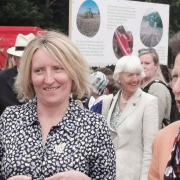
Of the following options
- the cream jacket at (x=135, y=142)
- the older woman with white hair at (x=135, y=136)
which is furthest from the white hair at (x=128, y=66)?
the cream jacket at (x=135, y=142)

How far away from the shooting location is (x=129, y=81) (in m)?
6.00

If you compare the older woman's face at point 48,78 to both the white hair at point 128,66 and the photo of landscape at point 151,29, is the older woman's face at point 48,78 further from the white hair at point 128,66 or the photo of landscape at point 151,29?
the photo of landscape at point 151,29

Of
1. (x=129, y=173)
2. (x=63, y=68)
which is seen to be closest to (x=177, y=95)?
(x=63, y=68)

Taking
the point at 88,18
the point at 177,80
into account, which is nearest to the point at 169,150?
the point at 177,80

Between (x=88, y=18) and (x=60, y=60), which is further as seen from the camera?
(x=88, y=18)

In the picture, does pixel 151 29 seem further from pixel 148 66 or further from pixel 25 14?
pixel 25 14

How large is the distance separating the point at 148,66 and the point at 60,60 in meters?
4.75

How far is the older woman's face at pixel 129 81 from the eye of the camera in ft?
19.6

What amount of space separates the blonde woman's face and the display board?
4.28 feet

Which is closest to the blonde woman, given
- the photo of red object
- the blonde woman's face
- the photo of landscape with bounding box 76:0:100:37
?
the blonde woman's face

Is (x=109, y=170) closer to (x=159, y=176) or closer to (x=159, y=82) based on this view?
(x=159, y=176)

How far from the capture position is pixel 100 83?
711cm

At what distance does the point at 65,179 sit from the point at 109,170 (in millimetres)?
308

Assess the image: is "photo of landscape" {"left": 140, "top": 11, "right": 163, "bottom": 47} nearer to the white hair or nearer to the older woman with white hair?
the white hair
